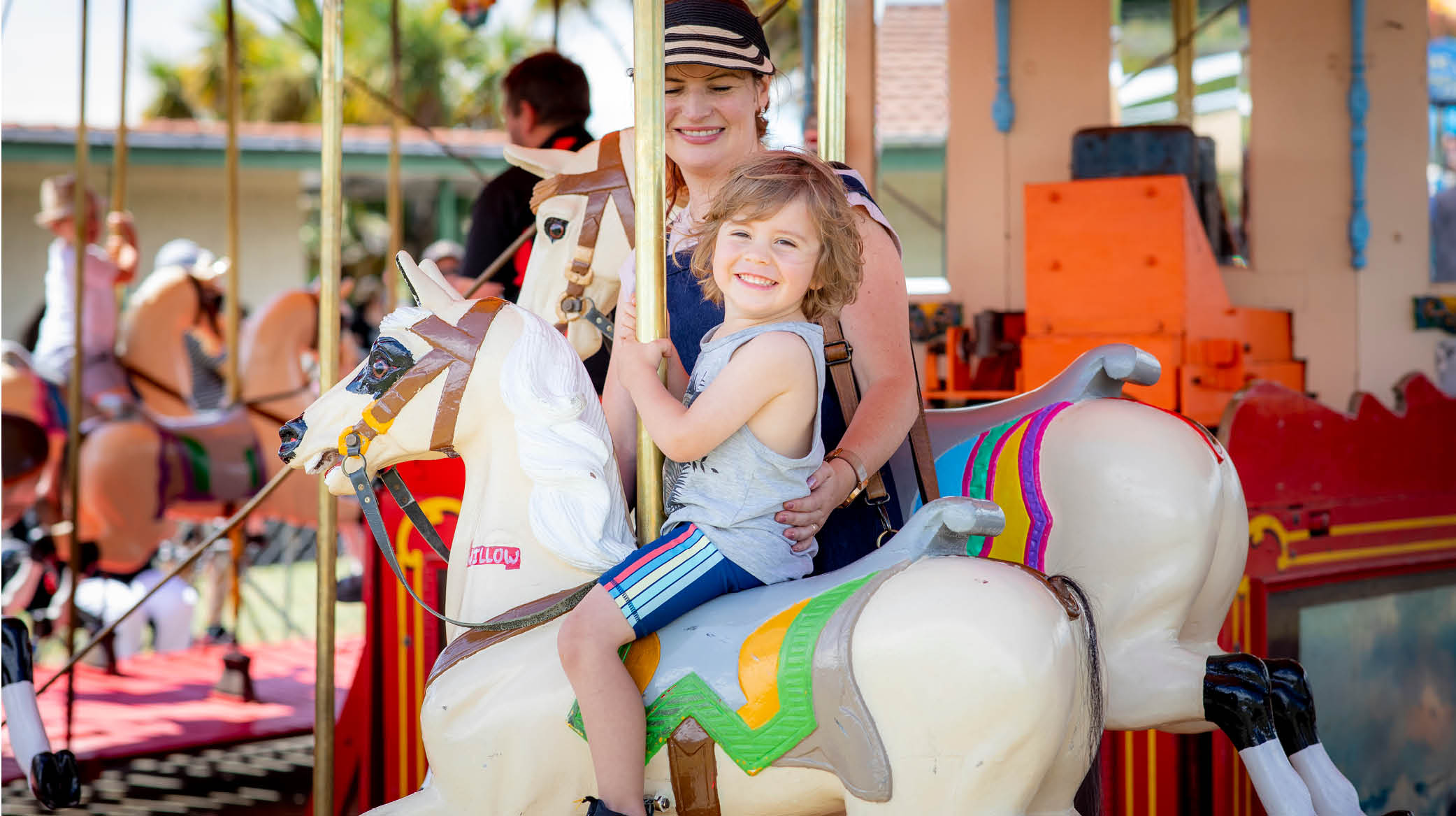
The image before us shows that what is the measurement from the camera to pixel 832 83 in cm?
278

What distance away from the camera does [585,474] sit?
196cm

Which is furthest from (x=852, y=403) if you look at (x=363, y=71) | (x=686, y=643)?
(x=363, y=71)

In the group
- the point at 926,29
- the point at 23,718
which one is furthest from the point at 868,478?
the point at 926,29

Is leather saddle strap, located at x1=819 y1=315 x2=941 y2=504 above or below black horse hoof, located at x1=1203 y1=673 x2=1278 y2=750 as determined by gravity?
above

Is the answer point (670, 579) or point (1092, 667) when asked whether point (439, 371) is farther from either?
point (1092, 667)

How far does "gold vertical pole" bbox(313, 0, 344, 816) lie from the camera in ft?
8.46

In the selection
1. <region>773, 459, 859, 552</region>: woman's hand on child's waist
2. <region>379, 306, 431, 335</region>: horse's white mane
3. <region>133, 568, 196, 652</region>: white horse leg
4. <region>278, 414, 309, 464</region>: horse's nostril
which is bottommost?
<region>133, 568, 196, 652</region>: white horse leg

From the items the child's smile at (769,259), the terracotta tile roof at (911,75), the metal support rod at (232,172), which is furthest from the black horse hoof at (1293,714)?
the terracotta tile roof at (911,75)

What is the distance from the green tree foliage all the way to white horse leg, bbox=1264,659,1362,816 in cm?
2217

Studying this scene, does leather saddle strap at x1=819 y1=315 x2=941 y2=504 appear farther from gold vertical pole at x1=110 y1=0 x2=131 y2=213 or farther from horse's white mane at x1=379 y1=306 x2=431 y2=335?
gold vertical pole at x1=110 y1=0 x2=131 y2=213

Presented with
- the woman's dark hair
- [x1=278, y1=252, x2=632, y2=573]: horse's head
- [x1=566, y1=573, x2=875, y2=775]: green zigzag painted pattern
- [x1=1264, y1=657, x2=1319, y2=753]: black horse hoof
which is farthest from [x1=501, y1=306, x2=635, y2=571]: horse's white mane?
the woman's dark hair

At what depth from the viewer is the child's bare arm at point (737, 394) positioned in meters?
1.81

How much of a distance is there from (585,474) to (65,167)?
573 inches

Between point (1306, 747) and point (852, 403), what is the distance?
93 centimetres
